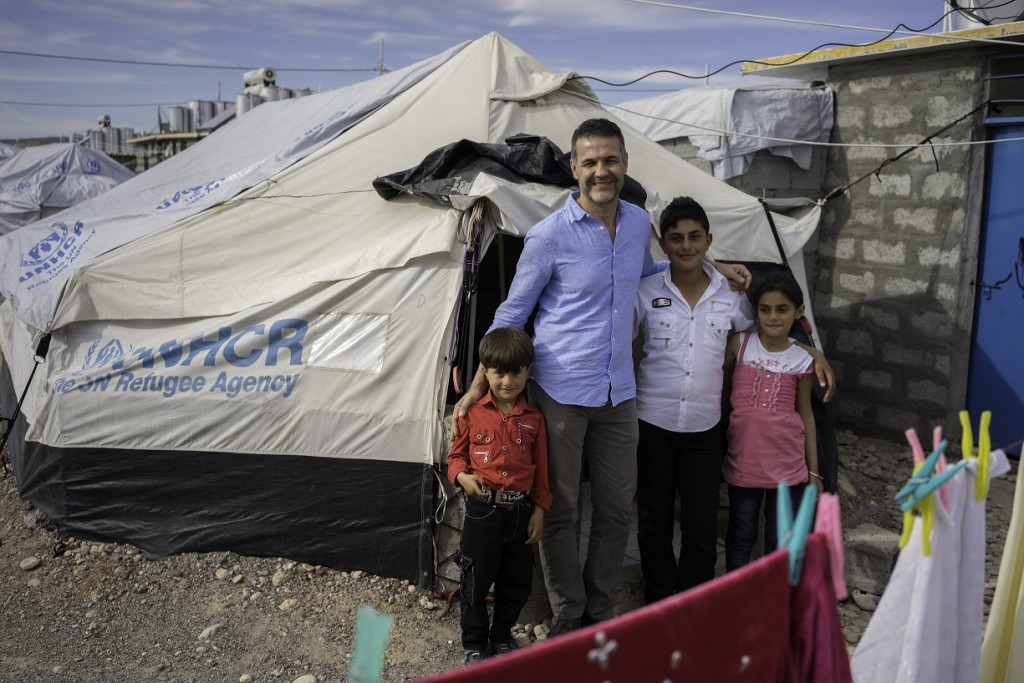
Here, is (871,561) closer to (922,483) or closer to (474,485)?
(474,485)

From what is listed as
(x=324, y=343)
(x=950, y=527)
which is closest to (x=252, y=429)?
(x=324, y=343)

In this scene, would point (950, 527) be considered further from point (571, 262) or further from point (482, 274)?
point (482, 274)

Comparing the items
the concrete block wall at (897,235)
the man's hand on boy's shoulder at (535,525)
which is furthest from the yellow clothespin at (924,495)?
the concrete block wall at (897,235)

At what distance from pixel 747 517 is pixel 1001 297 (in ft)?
11.0

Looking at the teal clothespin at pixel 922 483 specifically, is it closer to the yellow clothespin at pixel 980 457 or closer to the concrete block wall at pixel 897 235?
the yellow clothespin at pixel 980 457

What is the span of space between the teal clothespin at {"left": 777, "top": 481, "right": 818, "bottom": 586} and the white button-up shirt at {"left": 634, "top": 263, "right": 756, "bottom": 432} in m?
1.86

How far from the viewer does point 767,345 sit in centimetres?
352

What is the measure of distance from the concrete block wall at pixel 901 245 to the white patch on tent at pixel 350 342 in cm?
385

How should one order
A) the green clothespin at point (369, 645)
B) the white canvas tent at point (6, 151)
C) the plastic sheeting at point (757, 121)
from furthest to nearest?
the white canvas tent at point (6, 151)
the plastic sheeting at point (757, 121)
the green clothespin at point (369, 645)

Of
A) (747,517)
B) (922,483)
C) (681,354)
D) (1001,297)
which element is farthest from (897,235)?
(922,483)

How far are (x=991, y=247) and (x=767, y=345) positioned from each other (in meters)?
3.18

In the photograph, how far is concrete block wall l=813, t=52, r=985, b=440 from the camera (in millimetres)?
5703

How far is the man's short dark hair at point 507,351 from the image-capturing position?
9.82 feet

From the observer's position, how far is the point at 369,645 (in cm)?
112
